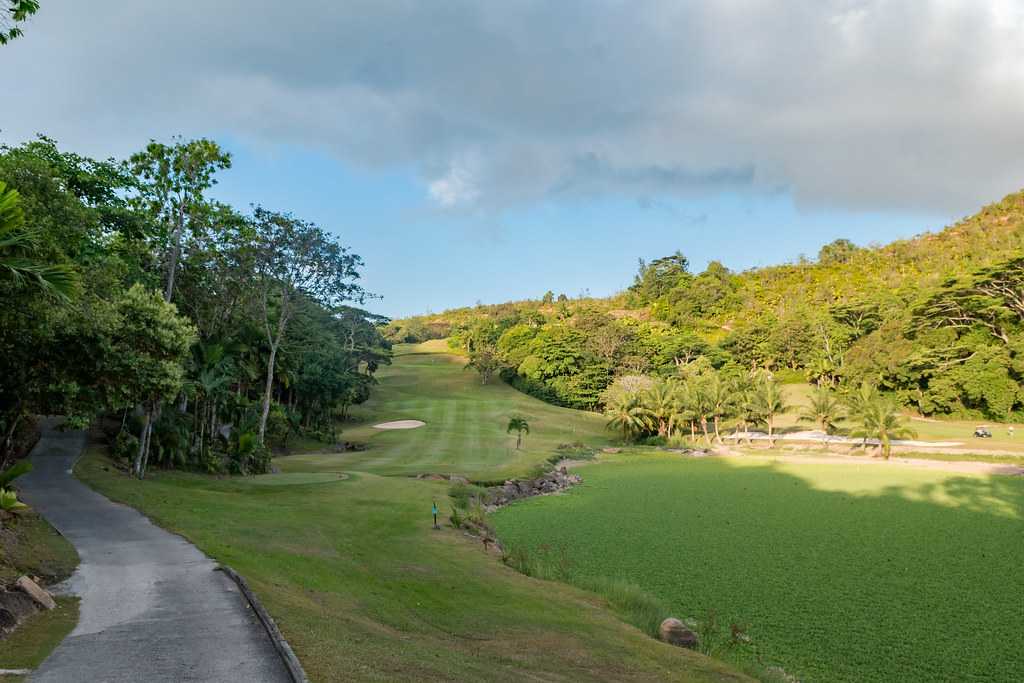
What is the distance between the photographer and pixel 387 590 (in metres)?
11.8

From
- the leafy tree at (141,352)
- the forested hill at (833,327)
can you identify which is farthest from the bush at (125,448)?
the forested hill at (833,327)

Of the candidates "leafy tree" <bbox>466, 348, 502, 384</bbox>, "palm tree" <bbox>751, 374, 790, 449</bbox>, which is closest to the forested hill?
"leafy tree" <bbox>466, 348, 502, 384</bbox>

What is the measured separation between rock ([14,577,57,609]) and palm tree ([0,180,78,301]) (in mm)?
4411

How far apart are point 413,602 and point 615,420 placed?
48.8 meters

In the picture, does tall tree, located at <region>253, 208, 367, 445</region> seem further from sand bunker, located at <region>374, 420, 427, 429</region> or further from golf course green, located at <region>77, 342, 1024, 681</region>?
sand bunker, located at <region>374, 420, 427, 429</region>

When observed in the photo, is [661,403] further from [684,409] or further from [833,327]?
[833,327]

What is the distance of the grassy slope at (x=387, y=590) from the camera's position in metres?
7.82

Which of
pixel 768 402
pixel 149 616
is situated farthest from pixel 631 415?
pixel 149 616

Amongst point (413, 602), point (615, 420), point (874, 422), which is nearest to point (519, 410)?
point (615, 420)

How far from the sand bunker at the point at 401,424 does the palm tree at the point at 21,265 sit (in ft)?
159

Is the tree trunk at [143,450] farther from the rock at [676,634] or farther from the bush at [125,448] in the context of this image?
the rock at [676,634]

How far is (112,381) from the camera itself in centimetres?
1869

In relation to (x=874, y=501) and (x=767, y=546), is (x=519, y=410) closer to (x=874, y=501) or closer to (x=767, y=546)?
(x=874, y=501)

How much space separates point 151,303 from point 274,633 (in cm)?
1525
